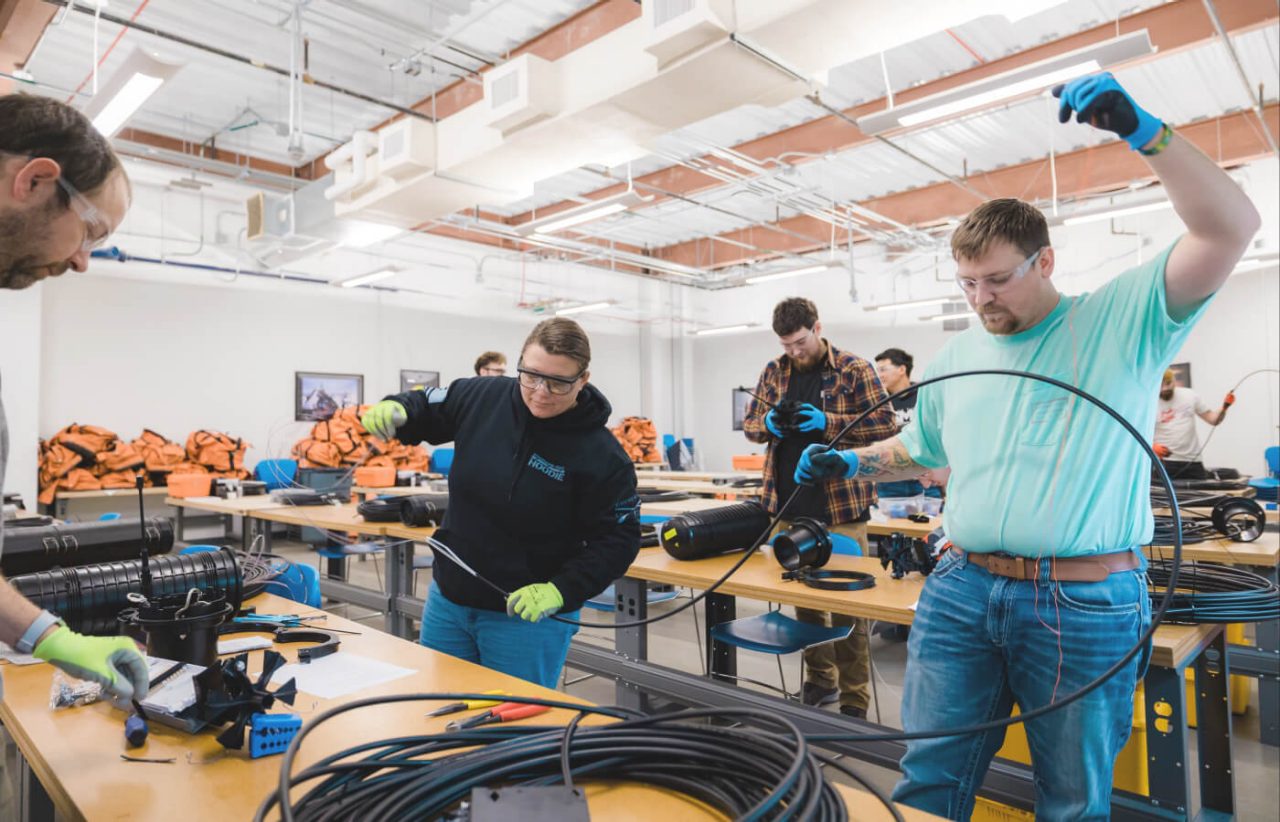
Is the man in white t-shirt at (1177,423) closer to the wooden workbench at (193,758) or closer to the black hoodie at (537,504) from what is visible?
the black hoodie at (537,504)

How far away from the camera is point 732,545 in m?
2.68

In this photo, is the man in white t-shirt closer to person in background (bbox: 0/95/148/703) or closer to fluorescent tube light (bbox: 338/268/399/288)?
person in background (bbox: 0/95/148/703)

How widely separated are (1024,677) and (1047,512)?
0.30 metres

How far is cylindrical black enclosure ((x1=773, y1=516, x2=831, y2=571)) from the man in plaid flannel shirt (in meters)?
0.57

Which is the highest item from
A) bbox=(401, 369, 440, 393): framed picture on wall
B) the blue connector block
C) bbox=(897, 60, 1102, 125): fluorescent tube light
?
bbox=(897, 60, 1102, 125): fluorescent tube light

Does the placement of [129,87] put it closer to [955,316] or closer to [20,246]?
[20,246]

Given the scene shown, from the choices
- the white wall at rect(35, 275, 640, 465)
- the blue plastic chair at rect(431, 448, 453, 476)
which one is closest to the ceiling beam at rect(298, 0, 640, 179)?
the blue plastic chair at rect(431, 448, 453, 476)

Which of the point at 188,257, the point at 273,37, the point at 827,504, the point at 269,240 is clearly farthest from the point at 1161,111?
the point at 188,257

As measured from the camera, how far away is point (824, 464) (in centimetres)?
172

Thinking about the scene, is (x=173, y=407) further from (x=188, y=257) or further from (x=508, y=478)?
(x=508, y=478)

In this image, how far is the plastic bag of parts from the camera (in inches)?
51.6

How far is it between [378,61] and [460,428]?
5.21m

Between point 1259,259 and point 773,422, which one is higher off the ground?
point 1259,259

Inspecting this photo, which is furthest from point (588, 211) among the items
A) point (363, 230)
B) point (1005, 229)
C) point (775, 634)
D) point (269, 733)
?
point (269, 733)
